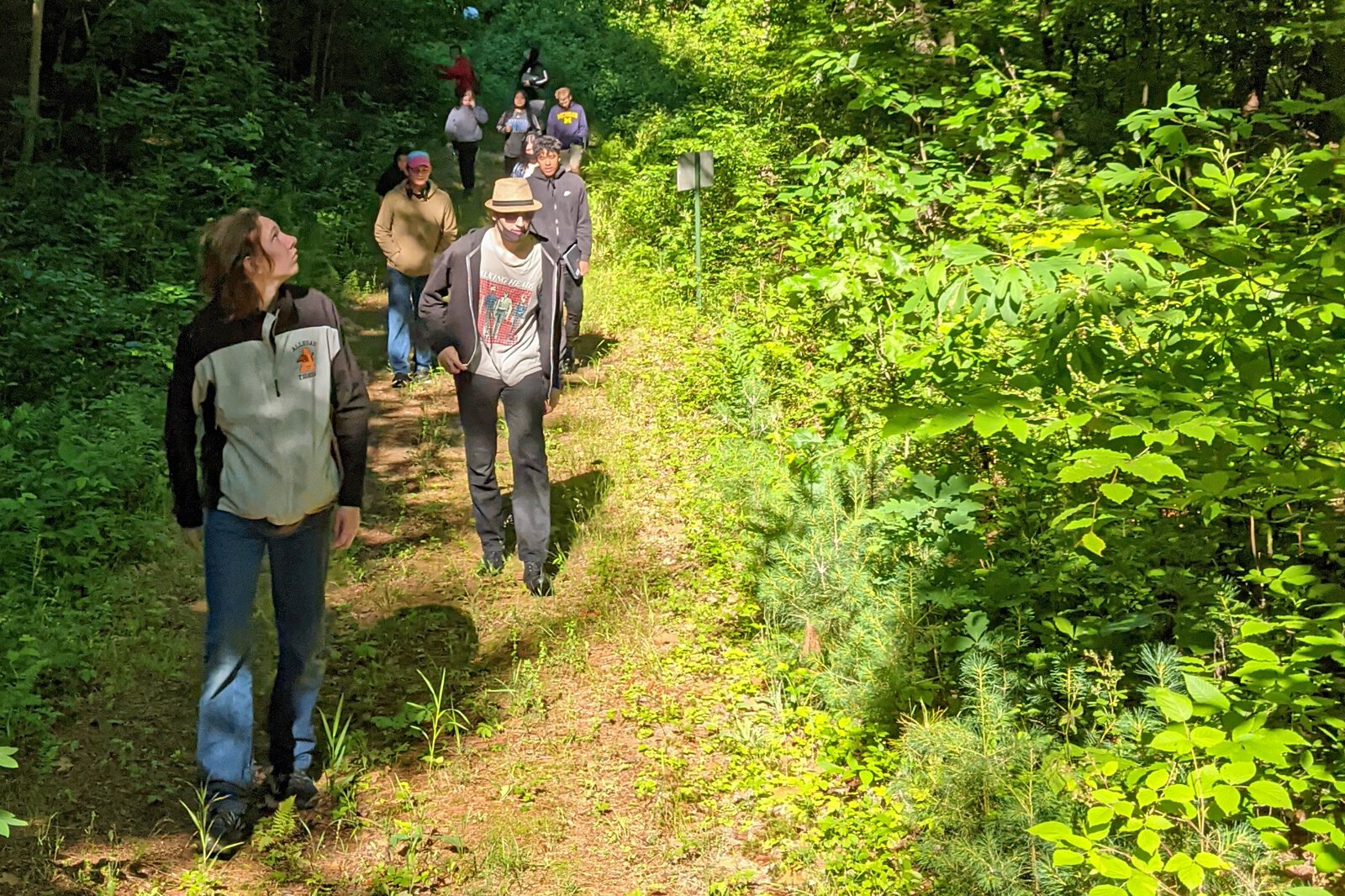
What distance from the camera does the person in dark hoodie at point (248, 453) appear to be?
4.44 m

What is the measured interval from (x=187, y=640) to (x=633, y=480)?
11.7 feet

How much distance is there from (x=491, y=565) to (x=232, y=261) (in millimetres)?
3412

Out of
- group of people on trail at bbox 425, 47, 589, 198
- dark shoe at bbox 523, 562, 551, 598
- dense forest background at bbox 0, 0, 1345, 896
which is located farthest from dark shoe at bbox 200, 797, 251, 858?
group of people on trail at bbox 425, 47, 589, 198

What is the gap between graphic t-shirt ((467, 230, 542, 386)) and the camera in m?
6.82

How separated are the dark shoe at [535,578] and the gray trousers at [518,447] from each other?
0.04 meters

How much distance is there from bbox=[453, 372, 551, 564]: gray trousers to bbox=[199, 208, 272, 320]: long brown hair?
2.53 metres

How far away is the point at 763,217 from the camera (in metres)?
13.1

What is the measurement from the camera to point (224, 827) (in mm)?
4668

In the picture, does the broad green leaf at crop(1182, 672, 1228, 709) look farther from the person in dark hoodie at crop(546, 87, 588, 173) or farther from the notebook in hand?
the person in dark hoodie at crop(546, 87, 588, 173)

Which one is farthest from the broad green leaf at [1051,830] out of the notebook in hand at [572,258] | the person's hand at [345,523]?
the notebook in hand at [572,258]

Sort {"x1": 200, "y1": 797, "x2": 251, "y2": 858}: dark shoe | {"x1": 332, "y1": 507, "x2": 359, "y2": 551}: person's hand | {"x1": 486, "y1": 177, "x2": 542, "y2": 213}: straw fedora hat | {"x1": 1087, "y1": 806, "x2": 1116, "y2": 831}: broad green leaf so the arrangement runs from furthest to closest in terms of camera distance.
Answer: {"x1": 486, "y1": 177, "x2": 542, "y2": 213}: straw fedora hat, {"x1": 332, "y1": 507, "x2": 359, "y2": 551}: person's hand, {"x1": 200, "y1": 797, "x2": 251, "y2": 858}: dark shoe, {"x1": 1087, "y1": 806, "x2": 1116, "y2": 831}: broad green leaf

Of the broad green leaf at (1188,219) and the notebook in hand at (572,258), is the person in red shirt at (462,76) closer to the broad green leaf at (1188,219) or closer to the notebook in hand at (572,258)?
the notebook in hand at (572,258)

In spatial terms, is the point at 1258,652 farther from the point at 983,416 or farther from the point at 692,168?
the point at 692,168

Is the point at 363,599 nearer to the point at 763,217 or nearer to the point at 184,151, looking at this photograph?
the point at 763,217
